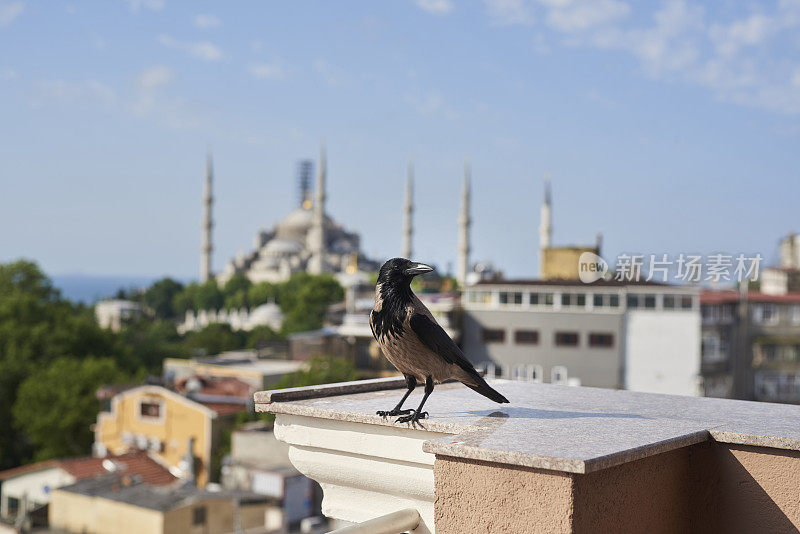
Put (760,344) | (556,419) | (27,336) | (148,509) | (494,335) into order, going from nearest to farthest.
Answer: (556,419)
(148,509)
(760,344)
(494,335)
(27,336)

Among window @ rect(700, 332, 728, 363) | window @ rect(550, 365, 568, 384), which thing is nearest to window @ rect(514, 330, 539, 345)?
window @ rect(550, 365, 568, 384)

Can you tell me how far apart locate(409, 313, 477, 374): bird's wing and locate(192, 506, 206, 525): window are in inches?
768

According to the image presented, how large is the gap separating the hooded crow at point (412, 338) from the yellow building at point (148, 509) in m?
18.9

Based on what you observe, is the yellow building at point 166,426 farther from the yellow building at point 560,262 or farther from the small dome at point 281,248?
the small dome at point 281,248

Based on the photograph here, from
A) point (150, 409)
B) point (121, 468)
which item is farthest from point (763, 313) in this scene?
point (121, 468)

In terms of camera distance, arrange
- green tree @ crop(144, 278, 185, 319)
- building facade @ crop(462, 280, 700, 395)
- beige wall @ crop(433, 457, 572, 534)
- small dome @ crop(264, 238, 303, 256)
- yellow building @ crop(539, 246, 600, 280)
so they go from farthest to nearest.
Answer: small dome @ crop(264, 238, 303, 256) < green tree @ crop(144, 278, 185, 319) < yellow building @ crop(539, 246, 600, 280) < building facade @ crop(462, 280, 700, 395) < beige wall @ crop(433, 457, 572, 534)

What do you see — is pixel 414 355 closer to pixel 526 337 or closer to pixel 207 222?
pixel 526 337

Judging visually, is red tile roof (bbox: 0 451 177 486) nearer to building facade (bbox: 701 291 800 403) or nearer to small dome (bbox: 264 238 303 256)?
building facade (bbox: 701 291 800 403)

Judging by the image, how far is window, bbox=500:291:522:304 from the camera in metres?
34.4

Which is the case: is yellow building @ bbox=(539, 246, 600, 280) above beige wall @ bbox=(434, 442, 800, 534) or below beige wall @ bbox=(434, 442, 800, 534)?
above

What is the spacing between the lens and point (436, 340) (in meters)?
2.52

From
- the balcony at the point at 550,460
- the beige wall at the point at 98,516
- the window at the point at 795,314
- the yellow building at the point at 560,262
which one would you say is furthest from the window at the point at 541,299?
the balcony at the point at 550,460

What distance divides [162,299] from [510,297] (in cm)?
6803

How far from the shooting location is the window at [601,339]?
108 feet
